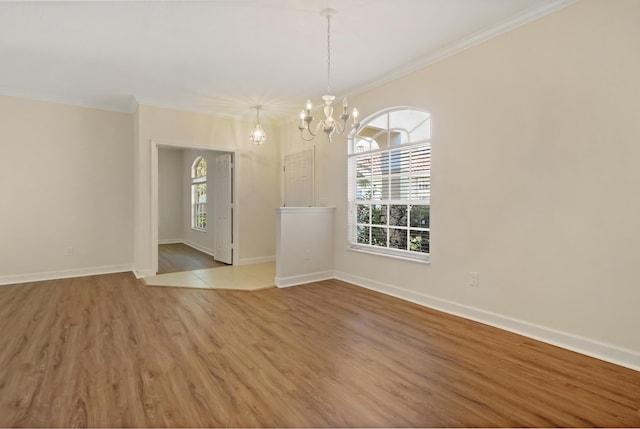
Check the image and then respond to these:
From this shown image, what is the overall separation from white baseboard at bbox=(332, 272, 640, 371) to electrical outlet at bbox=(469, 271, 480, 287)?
0.25m

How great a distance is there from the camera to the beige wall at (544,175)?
7.48 ft

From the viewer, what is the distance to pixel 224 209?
6.09 meters

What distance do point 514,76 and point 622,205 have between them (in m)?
1.38

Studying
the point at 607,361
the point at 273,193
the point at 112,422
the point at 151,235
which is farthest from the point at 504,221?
the point at 151,235

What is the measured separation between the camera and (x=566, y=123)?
252cm

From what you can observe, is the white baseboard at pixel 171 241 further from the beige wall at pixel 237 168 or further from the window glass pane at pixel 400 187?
the window glass pane at pixel 400 187

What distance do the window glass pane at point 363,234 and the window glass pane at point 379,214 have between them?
0.61 ft

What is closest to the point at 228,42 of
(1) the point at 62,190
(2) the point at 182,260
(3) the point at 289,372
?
(3) the point at 289,372

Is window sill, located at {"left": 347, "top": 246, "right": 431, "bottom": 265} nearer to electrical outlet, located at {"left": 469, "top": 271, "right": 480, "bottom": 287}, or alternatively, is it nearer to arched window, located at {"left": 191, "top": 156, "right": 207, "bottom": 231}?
electrical outlet, located at {"left": 469, "top": 271, "right": 480, "bottom": 287}

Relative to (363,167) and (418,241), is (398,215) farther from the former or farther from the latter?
(363,167)

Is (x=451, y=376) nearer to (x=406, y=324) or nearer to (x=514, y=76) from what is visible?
(x=406, y=324)

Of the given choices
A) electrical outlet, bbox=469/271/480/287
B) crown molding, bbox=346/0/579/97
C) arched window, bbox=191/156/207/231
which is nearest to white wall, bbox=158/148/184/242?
arched window, bbox=191/156/207/231

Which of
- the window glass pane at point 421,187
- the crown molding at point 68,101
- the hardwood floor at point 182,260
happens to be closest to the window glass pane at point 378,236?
the window glass pane at point 421,187

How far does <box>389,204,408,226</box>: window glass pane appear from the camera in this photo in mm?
3957
